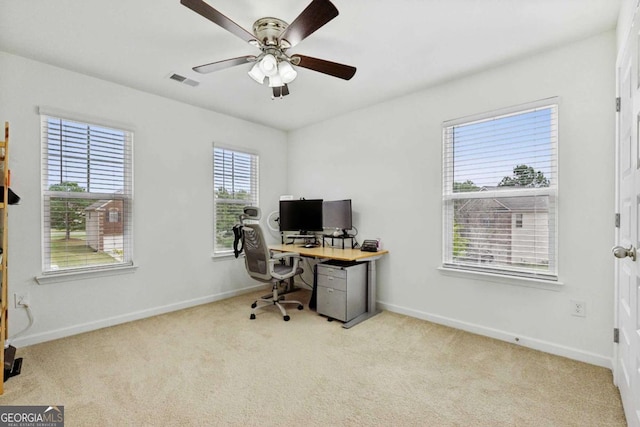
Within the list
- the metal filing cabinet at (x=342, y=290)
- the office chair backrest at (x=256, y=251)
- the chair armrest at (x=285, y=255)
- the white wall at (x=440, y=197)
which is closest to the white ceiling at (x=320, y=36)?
the white wall at (x=440, y=197)

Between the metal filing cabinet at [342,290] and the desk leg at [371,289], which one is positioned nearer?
the metal filing cabinet at [342,290]

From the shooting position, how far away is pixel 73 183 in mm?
2857

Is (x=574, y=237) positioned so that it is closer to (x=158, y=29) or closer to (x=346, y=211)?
(x=346, y=211)

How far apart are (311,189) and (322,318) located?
190 centimetres

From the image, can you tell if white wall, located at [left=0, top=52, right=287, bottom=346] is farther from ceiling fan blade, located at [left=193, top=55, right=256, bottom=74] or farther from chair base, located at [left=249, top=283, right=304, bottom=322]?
ceiling fan blade, located at [left=193, top=55, right=256, bottom=74]

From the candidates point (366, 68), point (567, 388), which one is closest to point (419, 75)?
point (366, 68)

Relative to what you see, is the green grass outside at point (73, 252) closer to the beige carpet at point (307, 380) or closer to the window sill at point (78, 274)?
the window sill at point (78, 274)

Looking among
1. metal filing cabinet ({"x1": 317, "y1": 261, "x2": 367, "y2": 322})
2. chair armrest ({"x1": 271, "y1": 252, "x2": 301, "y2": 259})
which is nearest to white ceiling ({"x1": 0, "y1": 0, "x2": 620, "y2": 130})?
chair armrest ({"x1": 271, "y1": 252, "x2": 301, "y2": 259})

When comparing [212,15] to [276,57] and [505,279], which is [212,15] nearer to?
[276,57]

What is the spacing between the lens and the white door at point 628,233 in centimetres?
142

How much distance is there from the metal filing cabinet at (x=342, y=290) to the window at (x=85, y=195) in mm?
2090

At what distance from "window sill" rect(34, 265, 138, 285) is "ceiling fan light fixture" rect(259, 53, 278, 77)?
2478mm

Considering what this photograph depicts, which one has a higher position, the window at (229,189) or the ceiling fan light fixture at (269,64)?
the ceiling fan light fixture at (269,64)

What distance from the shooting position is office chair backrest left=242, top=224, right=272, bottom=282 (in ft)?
10.5
